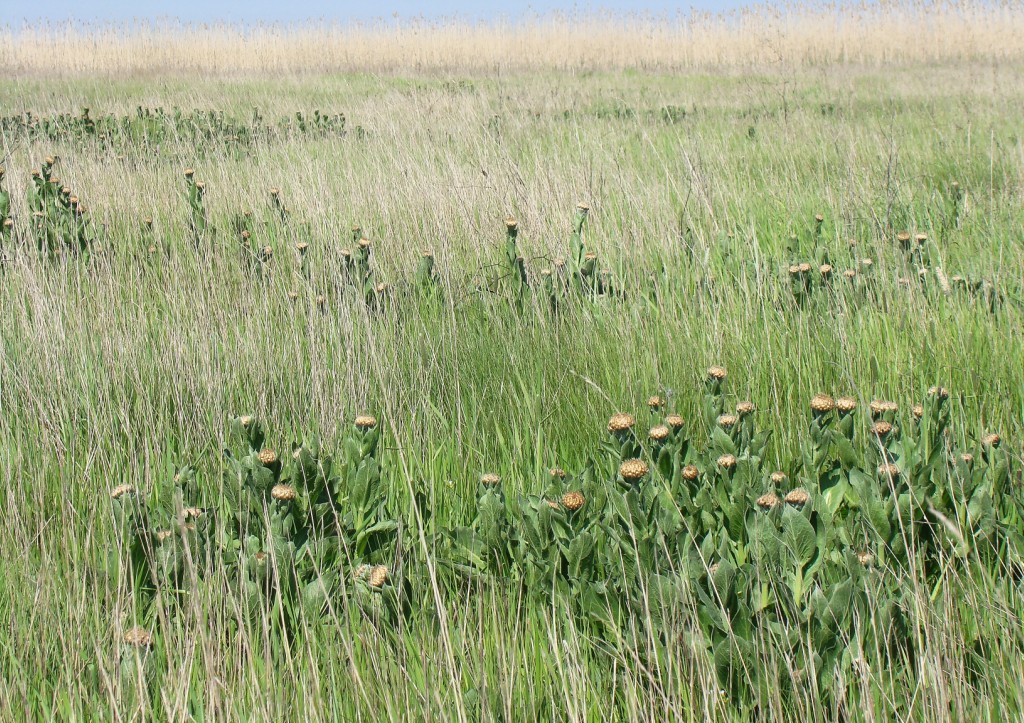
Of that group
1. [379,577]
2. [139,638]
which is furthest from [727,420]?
[139,638]

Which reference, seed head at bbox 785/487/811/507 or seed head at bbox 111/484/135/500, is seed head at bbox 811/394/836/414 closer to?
seed head at bbox 785/487/811/507

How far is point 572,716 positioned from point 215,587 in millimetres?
731

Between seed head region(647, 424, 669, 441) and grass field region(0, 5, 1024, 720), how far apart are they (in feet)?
0.13

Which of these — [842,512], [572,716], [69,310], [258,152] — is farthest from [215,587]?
[258,152]

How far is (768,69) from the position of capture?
14750mm

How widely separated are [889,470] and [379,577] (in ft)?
3.11

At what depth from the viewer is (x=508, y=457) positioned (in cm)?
218

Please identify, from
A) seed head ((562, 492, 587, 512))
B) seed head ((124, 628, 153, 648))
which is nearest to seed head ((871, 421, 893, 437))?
seed head ((562, 492, 587, 512))

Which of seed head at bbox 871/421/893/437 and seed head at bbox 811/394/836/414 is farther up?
seed head at bbox 811/394/836/414

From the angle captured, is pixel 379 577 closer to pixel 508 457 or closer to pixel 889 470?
pixel 508 457

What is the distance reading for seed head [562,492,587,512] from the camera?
161 cm

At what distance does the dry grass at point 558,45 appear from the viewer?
16219mm

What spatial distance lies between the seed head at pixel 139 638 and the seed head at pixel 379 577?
0.36m

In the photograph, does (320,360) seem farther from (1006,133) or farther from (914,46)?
(914,46)
